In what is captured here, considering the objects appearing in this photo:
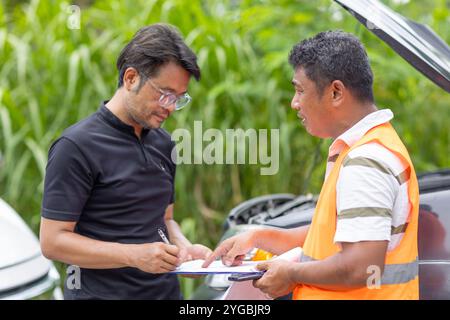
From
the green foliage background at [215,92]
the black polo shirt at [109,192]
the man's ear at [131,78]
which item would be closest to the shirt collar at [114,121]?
the black polo shirt at [109,192]

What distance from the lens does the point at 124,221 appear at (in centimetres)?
240

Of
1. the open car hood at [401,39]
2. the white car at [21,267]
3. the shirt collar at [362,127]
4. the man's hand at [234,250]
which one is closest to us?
the shirt collar at [362,127]

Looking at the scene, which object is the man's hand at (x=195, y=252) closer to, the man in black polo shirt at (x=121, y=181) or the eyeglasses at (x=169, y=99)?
the man in black polo shirt at (x=121, y=181)

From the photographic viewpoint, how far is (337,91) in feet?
6.17

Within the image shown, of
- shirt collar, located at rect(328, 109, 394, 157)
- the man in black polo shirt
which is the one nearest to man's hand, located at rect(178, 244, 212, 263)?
the man in black polo shirt

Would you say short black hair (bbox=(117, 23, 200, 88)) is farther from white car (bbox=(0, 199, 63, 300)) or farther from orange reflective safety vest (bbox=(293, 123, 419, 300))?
white car (bbox=(0, 199, 63, 300))

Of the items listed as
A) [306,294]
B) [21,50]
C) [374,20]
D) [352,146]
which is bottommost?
[306,294]

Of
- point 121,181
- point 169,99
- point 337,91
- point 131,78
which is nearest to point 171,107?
point 169,99

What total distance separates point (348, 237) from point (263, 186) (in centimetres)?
307

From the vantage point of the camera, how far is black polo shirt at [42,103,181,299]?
2.25m

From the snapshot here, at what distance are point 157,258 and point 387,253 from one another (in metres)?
0.73

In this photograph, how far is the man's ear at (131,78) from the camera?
7.89 ft

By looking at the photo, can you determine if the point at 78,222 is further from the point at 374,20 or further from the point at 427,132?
the point at 427,132

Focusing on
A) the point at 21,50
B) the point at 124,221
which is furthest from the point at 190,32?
the point at 124,221
